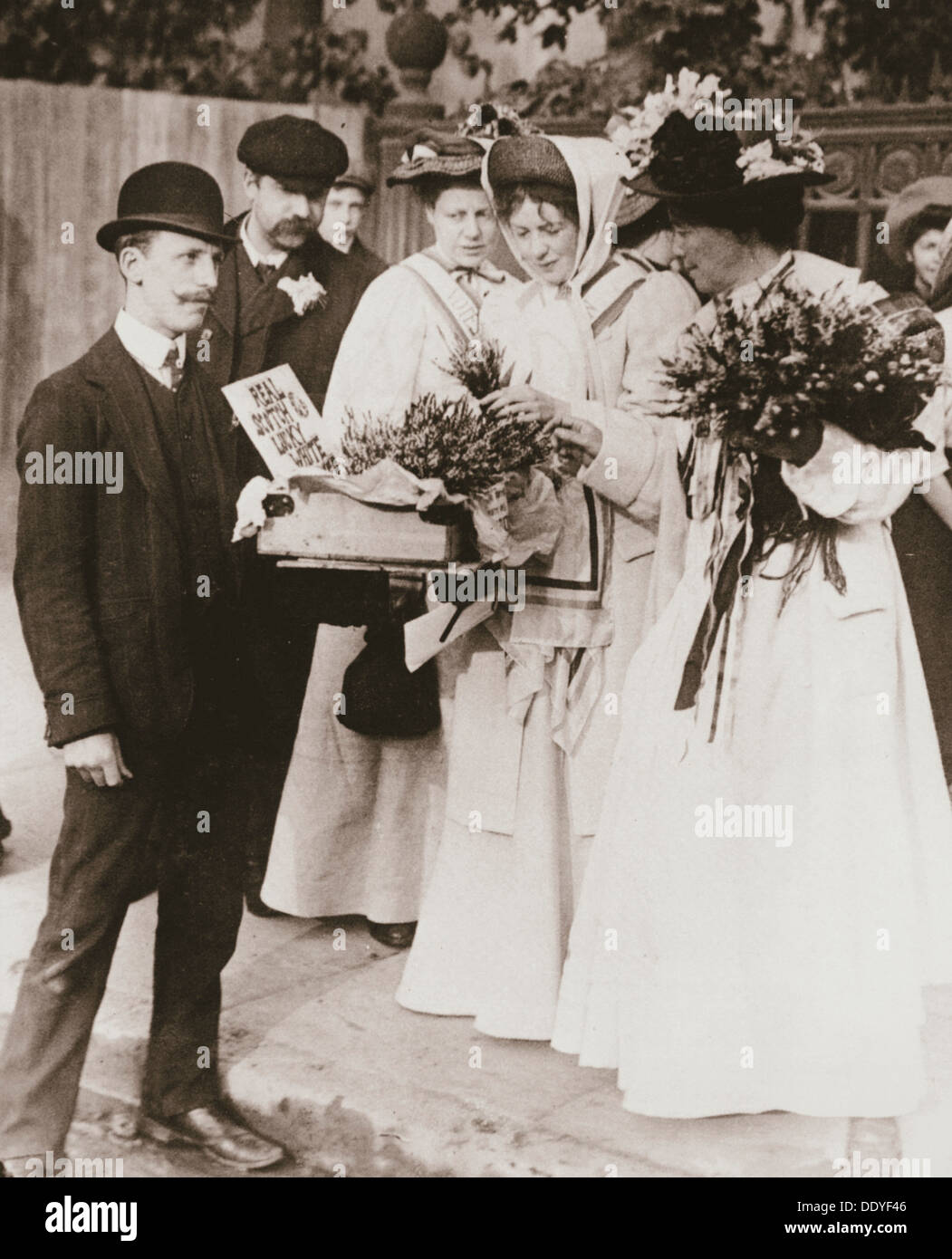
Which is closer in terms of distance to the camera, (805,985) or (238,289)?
(805,985)

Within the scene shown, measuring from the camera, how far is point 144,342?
3.46 metres

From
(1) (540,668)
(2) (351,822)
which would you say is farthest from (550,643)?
(2) (351,822)

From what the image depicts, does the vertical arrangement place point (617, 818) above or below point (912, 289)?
below

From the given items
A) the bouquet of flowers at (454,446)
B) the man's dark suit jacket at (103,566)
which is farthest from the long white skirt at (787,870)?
the man's dark suit jacket at (103,566)

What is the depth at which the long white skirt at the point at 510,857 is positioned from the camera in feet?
12.1

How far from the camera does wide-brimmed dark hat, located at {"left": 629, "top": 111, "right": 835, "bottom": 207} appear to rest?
3.31 meters

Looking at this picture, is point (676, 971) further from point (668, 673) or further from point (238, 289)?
point (238, 289)

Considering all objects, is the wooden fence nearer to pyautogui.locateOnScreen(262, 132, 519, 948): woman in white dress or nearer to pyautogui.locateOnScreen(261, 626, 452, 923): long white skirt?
pyautogui.locateOnScreen(262, 132, 519, 948): woman in white dress

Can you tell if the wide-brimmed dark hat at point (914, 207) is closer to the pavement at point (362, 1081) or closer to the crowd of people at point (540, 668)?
the crowd of people at point (540, 668)

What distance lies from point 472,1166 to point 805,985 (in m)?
0.85

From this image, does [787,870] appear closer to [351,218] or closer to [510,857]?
[510,857]

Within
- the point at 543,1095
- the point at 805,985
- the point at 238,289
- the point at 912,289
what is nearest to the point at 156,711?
the point at 238,289
